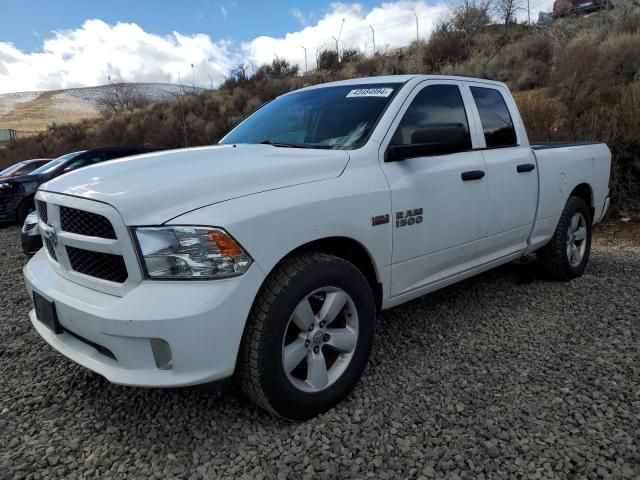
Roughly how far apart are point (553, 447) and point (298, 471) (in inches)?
46.2

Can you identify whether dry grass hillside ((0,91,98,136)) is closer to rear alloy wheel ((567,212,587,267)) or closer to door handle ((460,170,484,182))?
rear alloy wheel ((567,212,587,267))

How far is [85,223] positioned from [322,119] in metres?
1.63

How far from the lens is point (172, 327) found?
1.98 m

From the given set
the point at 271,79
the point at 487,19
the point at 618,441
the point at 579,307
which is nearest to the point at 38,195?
the point at 618,441

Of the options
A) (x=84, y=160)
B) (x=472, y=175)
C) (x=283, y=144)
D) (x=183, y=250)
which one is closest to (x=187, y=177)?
(x=183, y=250)

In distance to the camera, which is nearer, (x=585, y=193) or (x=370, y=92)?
(x=370, y=92)

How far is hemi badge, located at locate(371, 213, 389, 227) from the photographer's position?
8.68ft

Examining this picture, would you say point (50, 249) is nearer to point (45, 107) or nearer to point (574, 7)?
point (574, 7)

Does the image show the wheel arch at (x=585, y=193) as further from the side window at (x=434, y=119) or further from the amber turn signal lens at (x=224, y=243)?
the amber turn signal lens at (x=224, y=243)

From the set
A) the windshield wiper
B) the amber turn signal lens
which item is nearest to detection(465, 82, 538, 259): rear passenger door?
the windshield wiper

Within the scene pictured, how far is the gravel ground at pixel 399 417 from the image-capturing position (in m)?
2.16

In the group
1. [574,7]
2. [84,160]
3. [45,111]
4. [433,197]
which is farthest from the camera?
[45,111]

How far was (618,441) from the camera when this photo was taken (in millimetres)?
2248

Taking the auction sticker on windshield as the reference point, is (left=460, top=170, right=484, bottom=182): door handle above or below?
below
